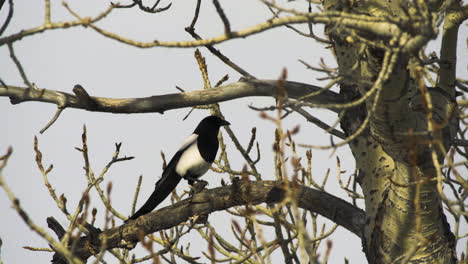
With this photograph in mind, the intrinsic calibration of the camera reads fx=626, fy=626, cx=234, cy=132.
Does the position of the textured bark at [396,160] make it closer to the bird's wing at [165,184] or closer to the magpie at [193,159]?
the magpie at [193,159]

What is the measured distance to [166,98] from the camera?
495 cm

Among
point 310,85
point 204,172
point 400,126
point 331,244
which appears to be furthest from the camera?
point 204,172

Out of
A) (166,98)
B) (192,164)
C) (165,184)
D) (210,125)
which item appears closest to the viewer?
(166,98)

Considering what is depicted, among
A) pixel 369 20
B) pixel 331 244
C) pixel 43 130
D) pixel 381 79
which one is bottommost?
pixel 331 244

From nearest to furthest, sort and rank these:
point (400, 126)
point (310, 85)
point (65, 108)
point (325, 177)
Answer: point (400, 126)
point (65, 108)
point (310, 85)
point (325, 177)

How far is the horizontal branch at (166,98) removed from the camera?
4.77 m

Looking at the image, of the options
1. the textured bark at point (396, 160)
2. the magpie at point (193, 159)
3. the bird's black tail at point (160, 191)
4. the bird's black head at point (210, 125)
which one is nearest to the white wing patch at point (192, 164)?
the magpie at point (193, 159)

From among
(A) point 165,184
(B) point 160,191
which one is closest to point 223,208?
(B) point 160,191

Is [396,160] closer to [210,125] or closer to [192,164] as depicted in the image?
[192,164]

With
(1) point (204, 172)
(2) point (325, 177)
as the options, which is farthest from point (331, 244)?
(1) point (204, 172)

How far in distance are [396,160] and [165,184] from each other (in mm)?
2958

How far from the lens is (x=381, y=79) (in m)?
3.19

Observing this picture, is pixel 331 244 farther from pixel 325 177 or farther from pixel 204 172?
pixel 204 172

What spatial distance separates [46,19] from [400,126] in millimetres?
2460
